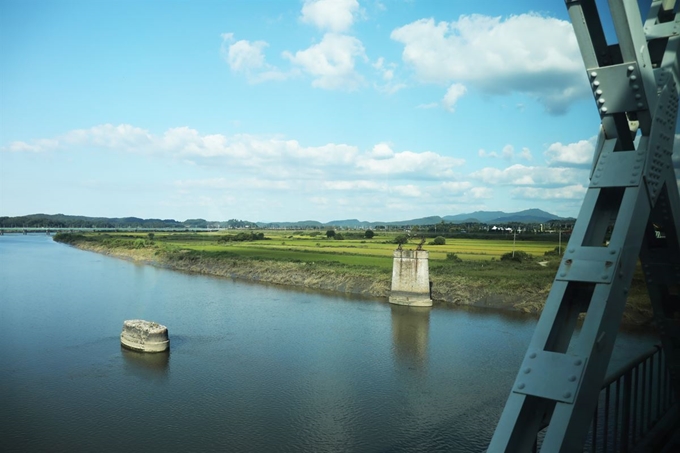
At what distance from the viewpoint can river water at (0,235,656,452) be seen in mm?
9531

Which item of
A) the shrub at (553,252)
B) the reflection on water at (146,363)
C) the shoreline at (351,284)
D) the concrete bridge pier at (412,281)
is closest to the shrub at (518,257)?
the shrub at (553,252)

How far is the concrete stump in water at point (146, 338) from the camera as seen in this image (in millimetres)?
15211

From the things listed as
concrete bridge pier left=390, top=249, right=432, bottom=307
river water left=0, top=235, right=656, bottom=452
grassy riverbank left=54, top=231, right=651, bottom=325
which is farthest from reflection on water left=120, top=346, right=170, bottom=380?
grassy riverbank left=54, top=231, right=651, bottom=325

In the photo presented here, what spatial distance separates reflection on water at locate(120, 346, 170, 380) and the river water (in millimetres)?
57

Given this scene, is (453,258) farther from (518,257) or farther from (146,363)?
(146,363)

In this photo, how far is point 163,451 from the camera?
8.95m

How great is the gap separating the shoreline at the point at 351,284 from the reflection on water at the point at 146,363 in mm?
14066

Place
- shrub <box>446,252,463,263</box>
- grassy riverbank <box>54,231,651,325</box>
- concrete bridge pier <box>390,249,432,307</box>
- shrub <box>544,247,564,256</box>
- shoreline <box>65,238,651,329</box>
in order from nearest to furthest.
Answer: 1. shoreline <box>65,238,651,329</box>
2. grassy riverbank <box>54,231,651,325</box>
3. concrete bridge pier <box>390,249,432,307</box>
4. shrub <box>544,247,564,256</box>
5. shrub <box>446,252,463,263</box>

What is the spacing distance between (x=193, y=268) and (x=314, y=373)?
28.4 metres

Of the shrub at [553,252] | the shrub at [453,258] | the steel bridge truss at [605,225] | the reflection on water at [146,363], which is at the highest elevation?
the steel bridge truss at [605,225]

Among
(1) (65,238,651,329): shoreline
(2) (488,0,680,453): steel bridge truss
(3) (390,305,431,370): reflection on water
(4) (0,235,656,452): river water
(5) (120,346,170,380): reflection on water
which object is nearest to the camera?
(2) (488,0,680,453): steel bridge truss

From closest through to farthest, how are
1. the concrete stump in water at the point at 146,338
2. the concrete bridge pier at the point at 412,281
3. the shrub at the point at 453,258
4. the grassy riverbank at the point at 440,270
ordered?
1. the concrete stump in water at the point at 146,338
2. the grassy riverbank at the point at 440,270
3. the concrete bridge pier at the point at 412,281
4. the shrub at the point at 453,258

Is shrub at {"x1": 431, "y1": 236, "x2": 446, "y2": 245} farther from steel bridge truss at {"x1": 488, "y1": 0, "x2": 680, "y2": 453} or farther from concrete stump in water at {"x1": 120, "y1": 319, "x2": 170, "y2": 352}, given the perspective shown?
steel bridge truss at {"x1": 488, "y1": 0, "x2": 680, "y2": 453}

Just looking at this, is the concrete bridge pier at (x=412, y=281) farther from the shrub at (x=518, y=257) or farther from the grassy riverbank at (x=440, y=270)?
the shrub at (x=518, y=257)
